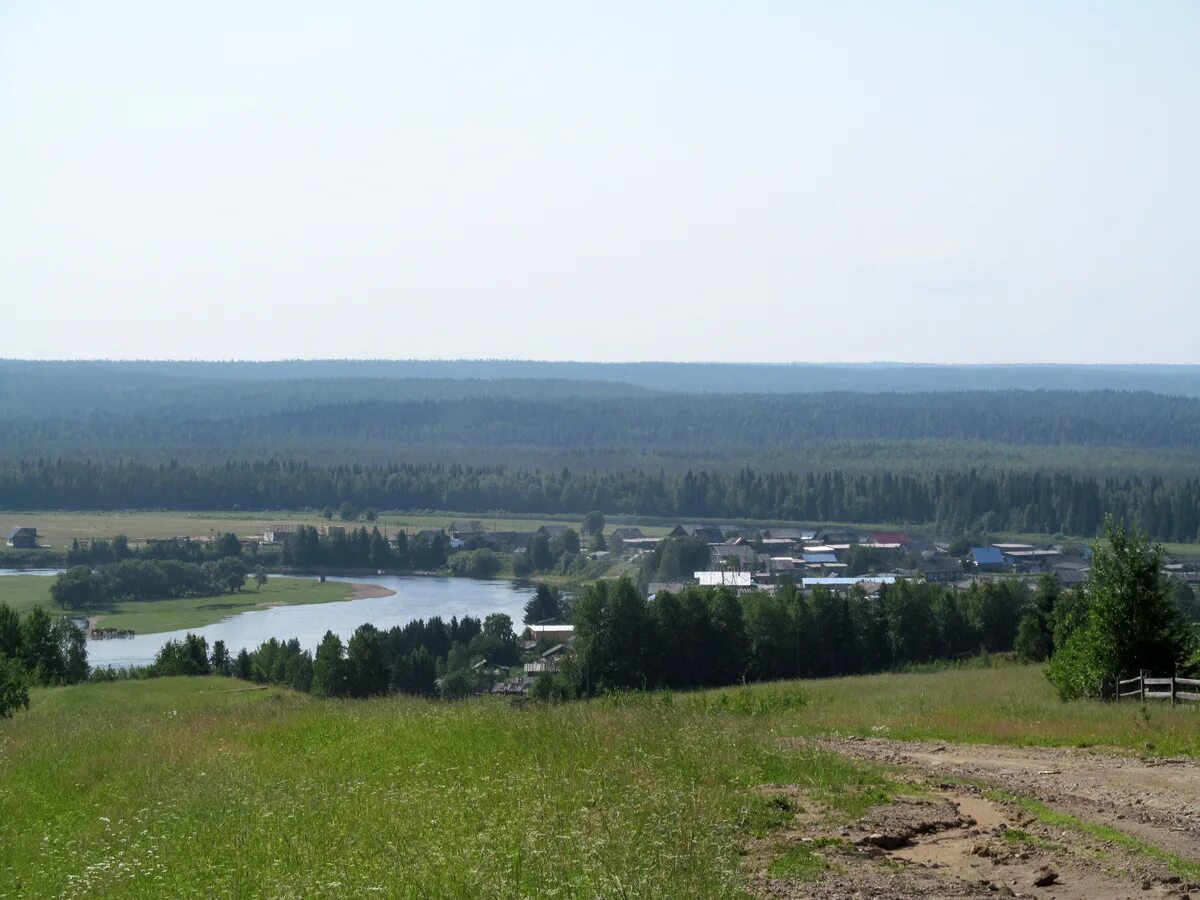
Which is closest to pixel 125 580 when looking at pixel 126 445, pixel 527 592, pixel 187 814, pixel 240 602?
pixel 240 602

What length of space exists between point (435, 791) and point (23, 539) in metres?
96.7

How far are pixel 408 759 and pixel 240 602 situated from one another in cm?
6537

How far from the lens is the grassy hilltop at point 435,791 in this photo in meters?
8.88

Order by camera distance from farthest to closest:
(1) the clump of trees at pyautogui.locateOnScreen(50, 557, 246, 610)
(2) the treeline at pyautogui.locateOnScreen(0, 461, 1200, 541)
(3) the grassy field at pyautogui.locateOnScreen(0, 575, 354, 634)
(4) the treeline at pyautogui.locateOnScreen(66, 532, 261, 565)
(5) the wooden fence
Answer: (2) the treeline at pyautogui.locateOnScreen(0, 461, 1200, 541), (4) the treeline at pyautogui.locateOnScreen(66, 532, 261, 565), (1) the clump of trees at pyautogui.locateOnScreen(50, 557, 246, 610), (3) the grassy field at pyautogui.locateOnScreen(0, 575, 354, 634), (5) the wooden fence

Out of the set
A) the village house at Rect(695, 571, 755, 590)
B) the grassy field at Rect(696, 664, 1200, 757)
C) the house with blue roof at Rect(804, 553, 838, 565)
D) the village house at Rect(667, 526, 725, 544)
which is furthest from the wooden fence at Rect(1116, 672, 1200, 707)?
the village house at Rect(667, 526, 725, 544)

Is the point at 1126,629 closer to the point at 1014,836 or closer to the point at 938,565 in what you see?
the point at 1014,836

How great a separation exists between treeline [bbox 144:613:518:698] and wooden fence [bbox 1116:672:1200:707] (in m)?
16.6

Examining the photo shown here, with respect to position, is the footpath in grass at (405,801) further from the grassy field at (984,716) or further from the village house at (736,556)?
the village house at (736,556)

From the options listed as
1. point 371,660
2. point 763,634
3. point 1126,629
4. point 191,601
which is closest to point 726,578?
point 191,601

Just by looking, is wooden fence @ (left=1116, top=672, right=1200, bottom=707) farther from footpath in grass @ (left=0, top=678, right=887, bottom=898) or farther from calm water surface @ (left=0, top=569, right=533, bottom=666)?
calm water surface @ (left=0, top=569, right=533, bottom=666)

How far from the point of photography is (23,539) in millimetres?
99875

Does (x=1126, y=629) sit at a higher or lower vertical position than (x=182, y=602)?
higher

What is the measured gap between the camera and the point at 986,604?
46.6 m

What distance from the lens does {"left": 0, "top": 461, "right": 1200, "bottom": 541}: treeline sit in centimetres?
11412
